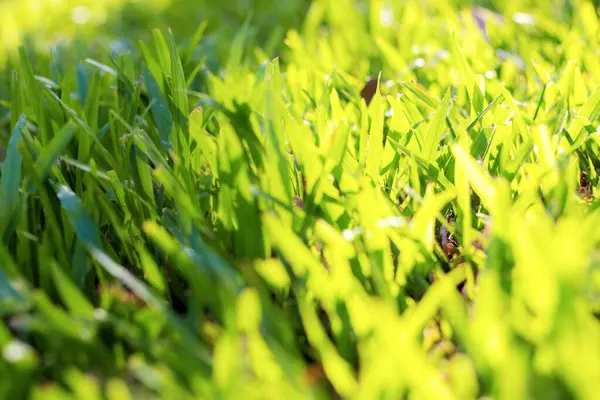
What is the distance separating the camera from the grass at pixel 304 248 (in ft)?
2.27

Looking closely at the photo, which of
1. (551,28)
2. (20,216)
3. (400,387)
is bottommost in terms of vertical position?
(551,28)

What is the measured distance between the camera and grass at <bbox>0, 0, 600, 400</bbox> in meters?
0.69

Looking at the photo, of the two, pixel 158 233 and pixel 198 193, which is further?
pixel 198 193

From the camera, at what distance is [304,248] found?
827mm

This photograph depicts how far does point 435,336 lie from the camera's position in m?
0.86

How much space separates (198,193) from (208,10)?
2.29m

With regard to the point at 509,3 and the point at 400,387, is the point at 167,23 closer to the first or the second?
the point at 509,3

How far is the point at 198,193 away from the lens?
3.80ft

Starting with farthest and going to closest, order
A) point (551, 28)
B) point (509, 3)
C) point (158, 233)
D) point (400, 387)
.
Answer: point (509, 3) → point (551, 28) → point (158, 233) → point (400, 387)

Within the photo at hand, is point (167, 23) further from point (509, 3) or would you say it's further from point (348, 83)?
point (348, 83)

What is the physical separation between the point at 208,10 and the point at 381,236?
2591mm

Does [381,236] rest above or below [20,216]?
below

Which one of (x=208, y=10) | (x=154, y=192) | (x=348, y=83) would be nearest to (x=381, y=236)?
(x=154, y=192)

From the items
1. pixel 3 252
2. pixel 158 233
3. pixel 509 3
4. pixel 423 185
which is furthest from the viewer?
pixel 509 3
